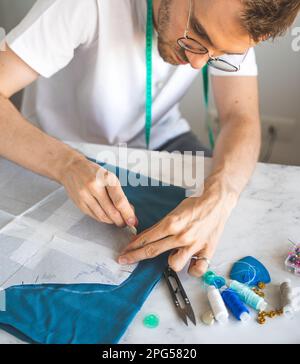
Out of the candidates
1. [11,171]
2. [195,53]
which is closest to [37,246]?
[11,171]

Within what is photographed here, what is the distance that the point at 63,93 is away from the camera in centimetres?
126

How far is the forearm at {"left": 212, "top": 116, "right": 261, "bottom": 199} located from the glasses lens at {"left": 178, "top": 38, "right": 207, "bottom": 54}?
0.85 feet

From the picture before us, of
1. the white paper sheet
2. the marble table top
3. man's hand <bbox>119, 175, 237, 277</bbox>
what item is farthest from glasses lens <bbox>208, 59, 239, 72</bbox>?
the white paper sheet

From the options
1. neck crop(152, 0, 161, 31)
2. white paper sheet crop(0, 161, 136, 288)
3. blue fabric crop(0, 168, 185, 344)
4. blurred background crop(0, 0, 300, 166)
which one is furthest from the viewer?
blurred background crop(0, 0, 300, 166)

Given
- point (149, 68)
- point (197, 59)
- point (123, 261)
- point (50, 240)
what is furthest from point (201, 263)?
point (149, 68)

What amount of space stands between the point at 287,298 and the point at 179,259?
0.19 meters

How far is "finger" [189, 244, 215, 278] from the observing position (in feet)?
2.45

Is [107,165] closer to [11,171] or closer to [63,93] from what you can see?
[11,171]

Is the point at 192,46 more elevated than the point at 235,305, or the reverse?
the point at 192,46

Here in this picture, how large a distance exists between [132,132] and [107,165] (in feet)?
0.90

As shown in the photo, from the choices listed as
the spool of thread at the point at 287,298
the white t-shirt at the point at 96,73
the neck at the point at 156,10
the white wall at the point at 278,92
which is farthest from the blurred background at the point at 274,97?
the spool of thread at the point at 287,298

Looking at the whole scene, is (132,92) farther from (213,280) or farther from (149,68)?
(213,280)

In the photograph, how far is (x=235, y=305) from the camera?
2.24ft

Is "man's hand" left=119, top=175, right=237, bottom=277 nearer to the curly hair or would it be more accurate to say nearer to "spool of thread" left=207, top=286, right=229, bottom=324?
"spool of thread" left=207, top=286, right=229, bottom=324
